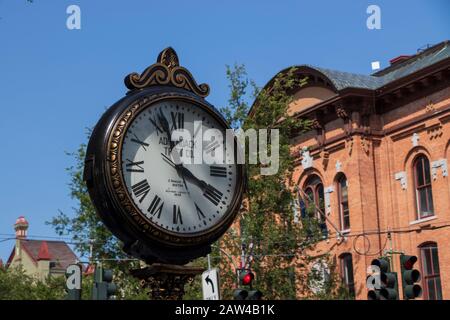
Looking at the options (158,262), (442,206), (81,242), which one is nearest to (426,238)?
(442,206)

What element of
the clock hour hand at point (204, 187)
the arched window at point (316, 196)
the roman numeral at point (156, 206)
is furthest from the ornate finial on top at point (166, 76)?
the arched window at point (316, 196)

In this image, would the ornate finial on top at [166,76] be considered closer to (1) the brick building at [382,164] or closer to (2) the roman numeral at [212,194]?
(2) the roman numeral at [212,194]

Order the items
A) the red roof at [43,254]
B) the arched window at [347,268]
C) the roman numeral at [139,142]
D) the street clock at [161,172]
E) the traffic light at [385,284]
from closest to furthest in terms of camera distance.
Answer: the street clock at [161,172] → the roman numeral at [139,142] → the traffic light at [385,284] → the arched window at [347,268] → the red roof at [43,254]

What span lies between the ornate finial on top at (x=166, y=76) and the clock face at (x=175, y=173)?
0.15 meters

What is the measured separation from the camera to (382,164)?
29.6 m

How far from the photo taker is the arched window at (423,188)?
2756 centimetres

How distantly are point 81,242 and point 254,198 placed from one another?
5994mm

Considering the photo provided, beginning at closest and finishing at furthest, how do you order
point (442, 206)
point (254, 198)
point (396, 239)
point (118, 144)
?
1. point (118, 144)
2. point (254, 198)
3. point (442, 206)
4. point (396, 239)

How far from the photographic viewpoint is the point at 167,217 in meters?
3.12

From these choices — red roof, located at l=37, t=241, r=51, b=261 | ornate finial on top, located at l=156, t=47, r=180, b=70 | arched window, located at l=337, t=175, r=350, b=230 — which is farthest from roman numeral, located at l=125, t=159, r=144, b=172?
red roof, located at l=37, t=241, r=51, b=261
